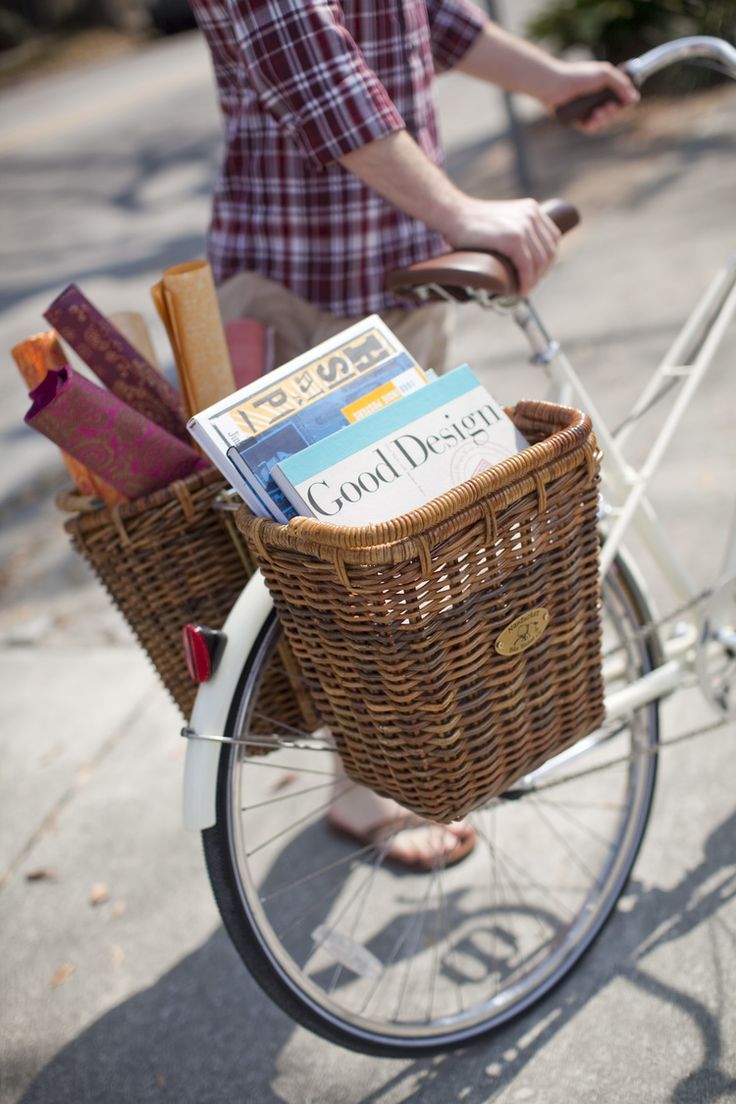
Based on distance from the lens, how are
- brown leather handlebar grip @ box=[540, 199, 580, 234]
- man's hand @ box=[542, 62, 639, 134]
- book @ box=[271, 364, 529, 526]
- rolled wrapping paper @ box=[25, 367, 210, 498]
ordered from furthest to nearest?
man's hand @ box=[542, 62, 639, 134], brown leather handlebar grip @ box=[540, 199, 580, 234], rolled wrapping paper @ box=[25, 367, 210, 498], book @ box=[271, 364, 529, 526]

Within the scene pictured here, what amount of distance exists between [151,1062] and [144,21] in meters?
24.7

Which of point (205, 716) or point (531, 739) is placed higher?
point (205, 716)

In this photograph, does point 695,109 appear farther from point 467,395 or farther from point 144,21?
point 144,21

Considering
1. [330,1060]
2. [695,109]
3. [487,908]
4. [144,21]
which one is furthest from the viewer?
[144,21]

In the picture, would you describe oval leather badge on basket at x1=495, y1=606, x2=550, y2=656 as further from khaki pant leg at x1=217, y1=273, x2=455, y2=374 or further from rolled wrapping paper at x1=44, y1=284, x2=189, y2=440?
khaki pant leg at x1=217, y1=273, x2=455, y2=374

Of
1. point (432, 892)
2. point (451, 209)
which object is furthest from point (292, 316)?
point (432, 892)

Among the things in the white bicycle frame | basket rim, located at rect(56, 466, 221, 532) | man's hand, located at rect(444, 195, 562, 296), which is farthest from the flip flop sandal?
man's hand, located at rect(444, 195, 562, 296)

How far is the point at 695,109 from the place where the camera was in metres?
7.68

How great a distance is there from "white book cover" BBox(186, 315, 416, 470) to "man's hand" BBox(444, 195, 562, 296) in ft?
0.95

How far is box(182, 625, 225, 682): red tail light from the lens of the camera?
1.74m

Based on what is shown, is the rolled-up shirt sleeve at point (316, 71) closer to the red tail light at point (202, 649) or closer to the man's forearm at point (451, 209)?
the man's forearm at point (451, 209)

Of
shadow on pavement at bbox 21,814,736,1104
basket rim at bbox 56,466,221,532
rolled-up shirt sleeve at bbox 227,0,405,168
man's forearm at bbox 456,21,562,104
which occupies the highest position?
rolled-up shirt sleeve at bbox 227,0,405,168

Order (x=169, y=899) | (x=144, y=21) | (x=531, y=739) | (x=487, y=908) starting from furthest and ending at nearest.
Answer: (x=144, y=21)
(x=169, y=899)
(x=487, y=908)
(x=531, y=739)

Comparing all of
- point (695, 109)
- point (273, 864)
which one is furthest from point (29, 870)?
point (695, 109)
